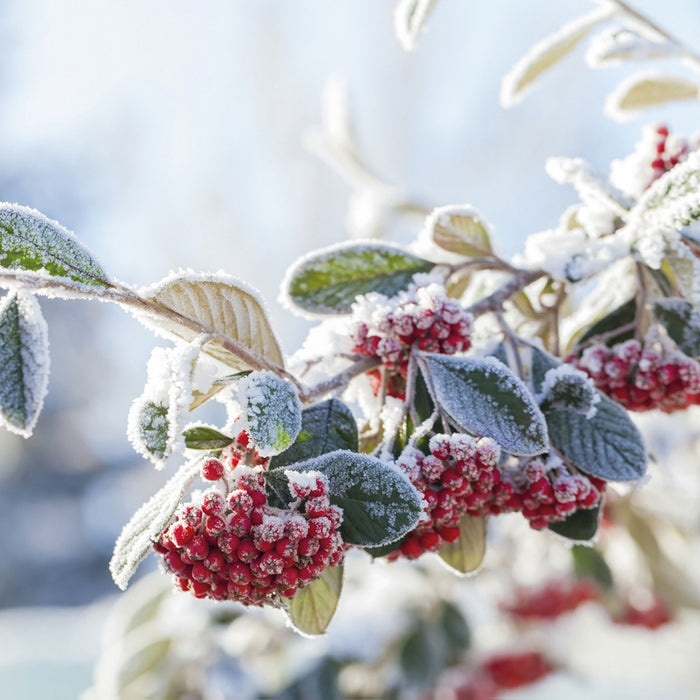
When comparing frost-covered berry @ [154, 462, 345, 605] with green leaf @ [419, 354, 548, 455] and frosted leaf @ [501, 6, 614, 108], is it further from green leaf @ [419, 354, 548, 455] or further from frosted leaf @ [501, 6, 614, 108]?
frosted leaf @ [501, 6, 614, 108]

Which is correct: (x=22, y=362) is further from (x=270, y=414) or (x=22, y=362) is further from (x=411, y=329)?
(x=411, y=329)

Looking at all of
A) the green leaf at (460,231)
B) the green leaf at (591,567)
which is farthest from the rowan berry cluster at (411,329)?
the green leaf at (591,567)

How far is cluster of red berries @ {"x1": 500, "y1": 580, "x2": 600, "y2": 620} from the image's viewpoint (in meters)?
1.99

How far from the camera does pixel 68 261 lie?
19.1 inches

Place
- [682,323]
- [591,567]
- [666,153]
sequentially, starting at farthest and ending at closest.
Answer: [591,567], [666,153], [682,323]

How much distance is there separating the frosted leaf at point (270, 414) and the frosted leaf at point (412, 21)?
0.48 m

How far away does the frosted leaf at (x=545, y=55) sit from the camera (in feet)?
3.08

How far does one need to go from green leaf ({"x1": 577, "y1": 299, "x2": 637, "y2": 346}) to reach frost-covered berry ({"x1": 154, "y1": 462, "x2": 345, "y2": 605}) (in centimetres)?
39

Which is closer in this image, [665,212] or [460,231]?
[665,212]

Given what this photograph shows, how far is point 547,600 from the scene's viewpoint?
6.56ft

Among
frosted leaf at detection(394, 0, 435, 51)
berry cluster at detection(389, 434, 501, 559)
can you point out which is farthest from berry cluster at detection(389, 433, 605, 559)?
frosted leaf at detection(394, 0, 435, 51)

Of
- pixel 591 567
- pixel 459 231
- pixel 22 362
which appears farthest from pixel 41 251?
pixel 591 567

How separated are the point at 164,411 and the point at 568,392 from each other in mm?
327

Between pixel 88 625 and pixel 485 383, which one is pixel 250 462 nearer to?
pixel 485 383
